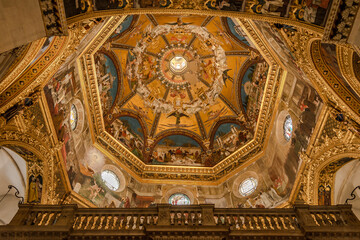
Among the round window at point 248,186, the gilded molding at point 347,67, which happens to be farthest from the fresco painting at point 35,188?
the gilded molding at point 347,67

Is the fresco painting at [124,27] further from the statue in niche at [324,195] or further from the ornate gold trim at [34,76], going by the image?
the statue in niche at [324,195]

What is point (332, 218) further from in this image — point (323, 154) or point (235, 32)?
point (235, 32)

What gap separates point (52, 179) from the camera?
1170cm

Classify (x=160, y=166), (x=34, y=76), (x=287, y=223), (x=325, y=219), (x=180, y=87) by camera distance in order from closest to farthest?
(x=325, y=219), (x=287, y=223), (x=34, y=76), (x=160, y=166), (x=180, y=87)

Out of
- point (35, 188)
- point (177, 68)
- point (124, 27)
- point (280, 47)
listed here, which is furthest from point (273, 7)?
point (177, 68)

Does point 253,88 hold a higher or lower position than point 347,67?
higher

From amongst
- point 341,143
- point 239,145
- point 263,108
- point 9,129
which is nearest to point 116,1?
point 9,129

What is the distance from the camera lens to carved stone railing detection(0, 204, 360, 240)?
8.05m

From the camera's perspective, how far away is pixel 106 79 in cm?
1741

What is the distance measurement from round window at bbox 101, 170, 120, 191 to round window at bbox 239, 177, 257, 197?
7018mm

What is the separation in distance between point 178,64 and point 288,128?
1063cm

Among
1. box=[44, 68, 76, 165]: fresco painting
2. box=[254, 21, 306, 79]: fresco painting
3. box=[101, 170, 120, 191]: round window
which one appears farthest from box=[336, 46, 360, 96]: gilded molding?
box=[101, 170, 120, 191]: round window

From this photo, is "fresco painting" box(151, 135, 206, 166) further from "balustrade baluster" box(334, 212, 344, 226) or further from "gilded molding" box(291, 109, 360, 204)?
"balustrade baluster" box(334, 212, 344, 226)

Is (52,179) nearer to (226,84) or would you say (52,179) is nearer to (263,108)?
(263,108)
